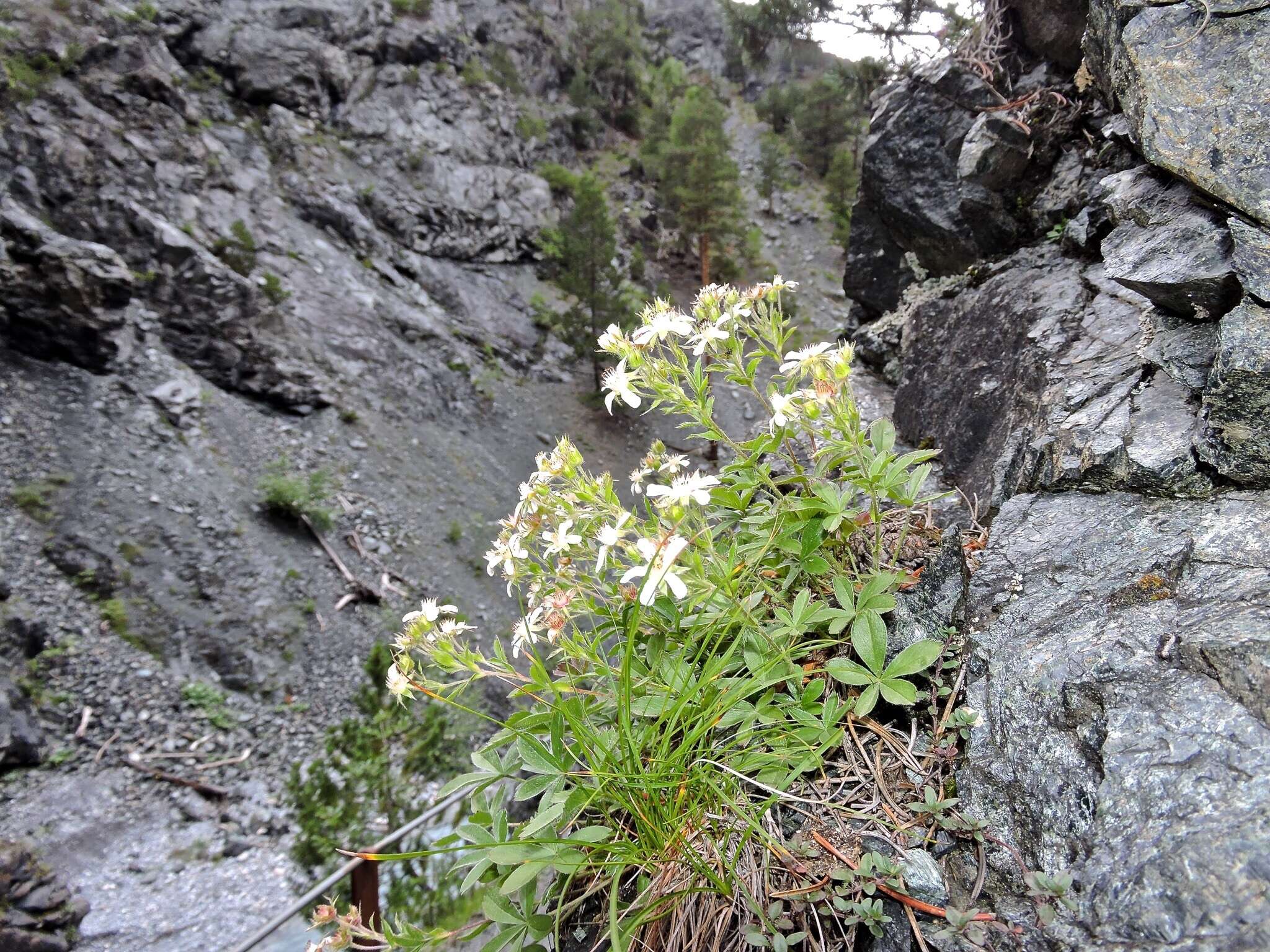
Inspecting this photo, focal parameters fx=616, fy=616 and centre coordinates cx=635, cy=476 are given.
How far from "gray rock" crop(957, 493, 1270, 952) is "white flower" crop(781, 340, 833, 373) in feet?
2.22

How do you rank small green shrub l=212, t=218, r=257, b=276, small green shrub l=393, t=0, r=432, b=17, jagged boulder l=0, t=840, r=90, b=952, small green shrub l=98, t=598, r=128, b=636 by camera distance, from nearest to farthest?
jagged boulder l=0, t=840, r=90, b=952 → small green shrub l=98, t=598, r=128, b=636 → small green shrub l=212, t=218, r=257, b=276 → small green shrub l=393, t=0, r=432, b=17

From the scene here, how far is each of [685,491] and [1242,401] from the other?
4.08 ft

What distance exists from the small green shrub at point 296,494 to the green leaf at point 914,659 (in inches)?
369

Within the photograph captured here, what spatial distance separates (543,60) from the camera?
24.2 meters

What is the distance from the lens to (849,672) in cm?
129

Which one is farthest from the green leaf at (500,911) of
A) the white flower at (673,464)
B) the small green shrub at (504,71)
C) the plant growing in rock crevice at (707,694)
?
the small green shrub at (504,71)

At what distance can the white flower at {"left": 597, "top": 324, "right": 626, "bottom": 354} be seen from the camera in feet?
4.94

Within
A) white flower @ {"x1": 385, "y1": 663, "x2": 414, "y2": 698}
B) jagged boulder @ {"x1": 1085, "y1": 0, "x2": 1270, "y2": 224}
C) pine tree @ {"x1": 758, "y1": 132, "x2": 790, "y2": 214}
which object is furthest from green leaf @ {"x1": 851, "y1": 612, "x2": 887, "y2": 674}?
pine tree @ {"x1": 758, "y1": 132, "x2": 790, "y2": 214}

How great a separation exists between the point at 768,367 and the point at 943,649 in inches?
722

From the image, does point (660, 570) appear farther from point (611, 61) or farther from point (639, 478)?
point (611, 61)

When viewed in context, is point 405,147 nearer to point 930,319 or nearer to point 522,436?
point 522,436

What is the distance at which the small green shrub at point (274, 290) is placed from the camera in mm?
11633

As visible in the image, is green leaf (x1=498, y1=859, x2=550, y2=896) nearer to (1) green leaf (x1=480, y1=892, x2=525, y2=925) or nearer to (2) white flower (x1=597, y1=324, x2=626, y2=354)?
(1) green leaf (x1=480, y1=892, x2=525, y2=925)

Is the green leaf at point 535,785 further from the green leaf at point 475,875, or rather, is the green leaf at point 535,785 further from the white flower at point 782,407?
the white flower at point 782,407
